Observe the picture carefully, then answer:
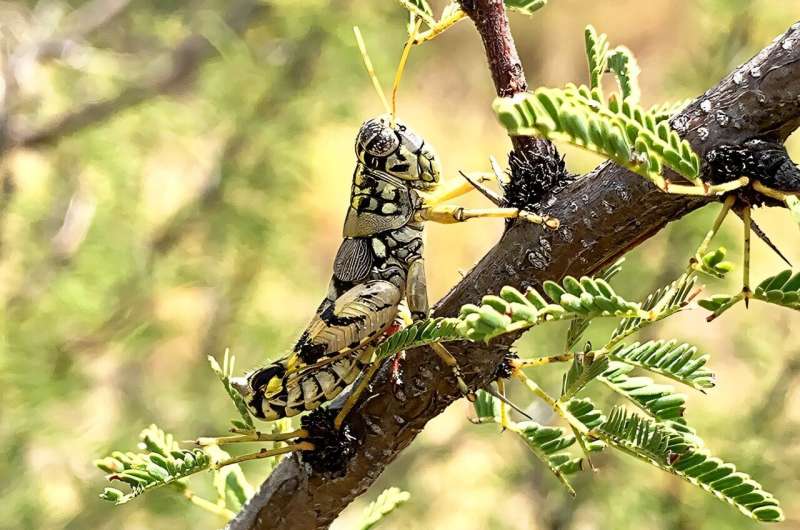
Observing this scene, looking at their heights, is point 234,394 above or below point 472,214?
below

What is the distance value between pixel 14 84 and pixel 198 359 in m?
0.96

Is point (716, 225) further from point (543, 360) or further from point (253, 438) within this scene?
point (253, 438)

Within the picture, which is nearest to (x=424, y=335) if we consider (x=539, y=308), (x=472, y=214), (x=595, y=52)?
(x=539, y=308)

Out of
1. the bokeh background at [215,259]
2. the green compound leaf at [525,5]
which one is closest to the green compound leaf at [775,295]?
the green compound leaf at [525,5]

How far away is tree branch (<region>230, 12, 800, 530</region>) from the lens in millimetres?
586

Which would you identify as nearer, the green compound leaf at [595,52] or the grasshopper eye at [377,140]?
the green compound leaf at [595,52]

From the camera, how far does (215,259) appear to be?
7.99ft

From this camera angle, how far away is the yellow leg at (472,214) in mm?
657

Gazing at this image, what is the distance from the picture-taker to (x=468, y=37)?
7.51 metres

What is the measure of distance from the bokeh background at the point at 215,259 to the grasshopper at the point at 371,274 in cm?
110

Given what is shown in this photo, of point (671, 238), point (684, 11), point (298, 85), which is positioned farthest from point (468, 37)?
point (671, 238)

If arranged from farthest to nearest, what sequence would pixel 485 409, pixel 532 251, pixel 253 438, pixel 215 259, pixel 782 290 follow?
pixel 215 259, pixel 485 409, pixel 253 438, pixel 532 251, pixel 782 290

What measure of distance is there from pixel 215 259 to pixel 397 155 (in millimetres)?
1580

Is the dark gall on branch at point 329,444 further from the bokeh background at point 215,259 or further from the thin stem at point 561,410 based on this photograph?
the bokeh background at point 215,259
